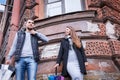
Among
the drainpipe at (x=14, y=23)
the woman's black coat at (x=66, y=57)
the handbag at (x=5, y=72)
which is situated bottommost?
the handbag at (x=5, y=72)

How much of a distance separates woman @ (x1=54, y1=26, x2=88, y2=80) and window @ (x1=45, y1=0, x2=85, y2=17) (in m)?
2.00

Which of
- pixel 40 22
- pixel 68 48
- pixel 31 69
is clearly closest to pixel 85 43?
pixel 68 48

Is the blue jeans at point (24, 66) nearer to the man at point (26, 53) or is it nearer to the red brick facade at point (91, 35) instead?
the man at point (26, 53)

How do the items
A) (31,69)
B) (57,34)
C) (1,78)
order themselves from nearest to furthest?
(31,69), (1,78), (57,34)

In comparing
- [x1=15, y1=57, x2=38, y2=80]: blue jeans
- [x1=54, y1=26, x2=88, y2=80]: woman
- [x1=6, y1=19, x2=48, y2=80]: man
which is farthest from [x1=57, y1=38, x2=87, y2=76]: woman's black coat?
[x1=15, y1=57, x2=38, y2=80]: blue jeans

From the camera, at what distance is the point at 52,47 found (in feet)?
22.0

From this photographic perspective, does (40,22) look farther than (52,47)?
Yes

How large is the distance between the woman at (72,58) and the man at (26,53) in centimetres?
60

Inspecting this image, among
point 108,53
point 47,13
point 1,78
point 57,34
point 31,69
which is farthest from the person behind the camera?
point 47,13

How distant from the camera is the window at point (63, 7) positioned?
300 inches

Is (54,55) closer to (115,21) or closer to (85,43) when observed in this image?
(85,43)

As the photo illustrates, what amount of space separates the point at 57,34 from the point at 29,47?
5.55 feet

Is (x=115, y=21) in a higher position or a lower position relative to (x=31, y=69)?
higher

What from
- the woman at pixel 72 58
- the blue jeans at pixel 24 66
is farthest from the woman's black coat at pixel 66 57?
the blue jeans at pixel 24 66
